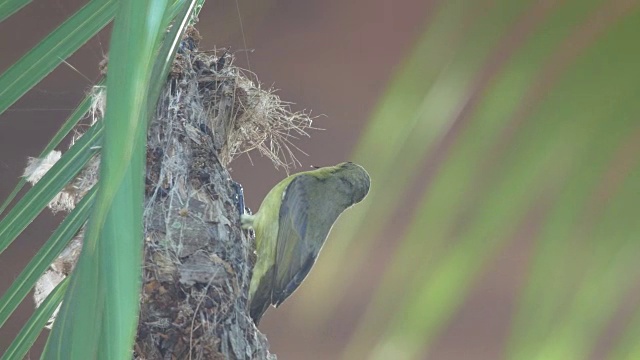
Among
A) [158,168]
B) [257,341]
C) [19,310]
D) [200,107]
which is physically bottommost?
[19,310]

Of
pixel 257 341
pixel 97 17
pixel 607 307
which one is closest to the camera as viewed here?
pixel 607 307

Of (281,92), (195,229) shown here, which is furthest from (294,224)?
(281,92)

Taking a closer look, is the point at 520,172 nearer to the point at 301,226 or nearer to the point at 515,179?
the point at 515,179

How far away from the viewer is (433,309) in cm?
19

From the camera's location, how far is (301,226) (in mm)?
2359

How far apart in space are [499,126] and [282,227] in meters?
2.15

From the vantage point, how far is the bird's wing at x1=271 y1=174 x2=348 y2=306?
215cm

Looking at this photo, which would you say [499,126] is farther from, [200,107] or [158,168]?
[200,107]

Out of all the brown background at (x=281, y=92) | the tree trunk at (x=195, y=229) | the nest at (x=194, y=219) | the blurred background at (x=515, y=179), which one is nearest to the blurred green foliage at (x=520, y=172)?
the blurred background at (x=515, y=179)

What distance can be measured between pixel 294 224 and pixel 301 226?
0.08 feet

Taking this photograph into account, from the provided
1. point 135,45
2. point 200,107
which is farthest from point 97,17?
point 200,107

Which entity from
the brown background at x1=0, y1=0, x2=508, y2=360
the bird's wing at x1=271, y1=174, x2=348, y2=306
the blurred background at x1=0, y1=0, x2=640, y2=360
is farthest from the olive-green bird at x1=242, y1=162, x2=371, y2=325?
the blurred background at x1=0, y1=0, x2=640, y2=360

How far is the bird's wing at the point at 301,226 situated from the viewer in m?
2.15

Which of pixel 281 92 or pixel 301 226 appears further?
pixel 281 92
